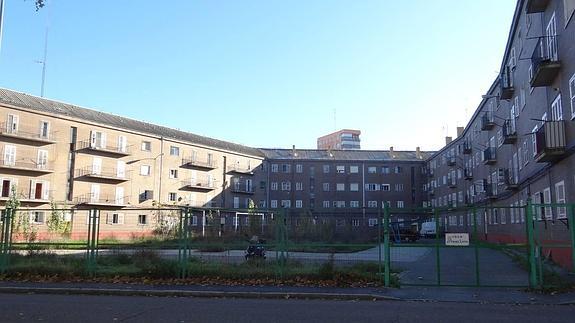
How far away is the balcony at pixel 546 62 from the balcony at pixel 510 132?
12.4 meters

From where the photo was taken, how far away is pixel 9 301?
12555 mm

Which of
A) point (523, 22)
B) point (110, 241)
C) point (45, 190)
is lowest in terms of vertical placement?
point (110, 241)

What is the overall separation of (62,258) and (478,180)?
155ft

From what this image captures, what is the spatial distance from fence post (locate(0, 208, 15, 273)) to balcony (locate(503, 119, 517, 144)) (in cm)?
3008

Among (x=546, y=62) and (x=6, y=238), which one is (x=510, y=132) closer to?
(x=546, y=62)

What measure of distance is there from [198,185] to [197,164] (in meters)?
3.15

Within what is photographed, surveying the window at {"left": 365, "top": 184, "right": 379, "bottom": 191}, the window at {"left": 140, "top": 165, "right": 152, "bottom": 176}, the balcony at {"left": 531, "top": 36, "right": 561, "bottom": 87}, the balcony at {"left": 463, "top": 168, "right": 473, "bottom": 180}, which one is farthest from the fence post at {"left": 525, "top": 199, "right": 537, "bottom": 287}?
the window at {"left": 365, "top": 184, "right": 379, "bottom": 191}

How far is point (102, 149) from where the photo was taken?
6012 cm

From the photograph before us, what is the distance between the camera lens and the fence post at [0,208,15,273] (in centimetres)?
1745

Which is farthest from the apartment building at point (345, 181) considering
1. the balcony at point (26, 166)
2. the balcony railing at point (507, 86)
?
the balcony railing at point (507, 86)

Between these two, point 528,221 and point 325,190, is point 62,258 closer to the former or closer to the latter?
point 528,221

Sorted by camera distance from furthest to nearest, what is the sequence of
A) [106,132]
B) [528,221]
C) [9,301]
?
[106,132]
[528,221]
[9,301]

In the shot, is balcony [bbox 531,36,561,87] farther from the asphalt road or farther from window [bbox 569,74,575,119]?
the asphalt road

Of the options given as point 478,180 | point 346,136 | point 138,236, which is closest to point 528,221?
point 138,236
